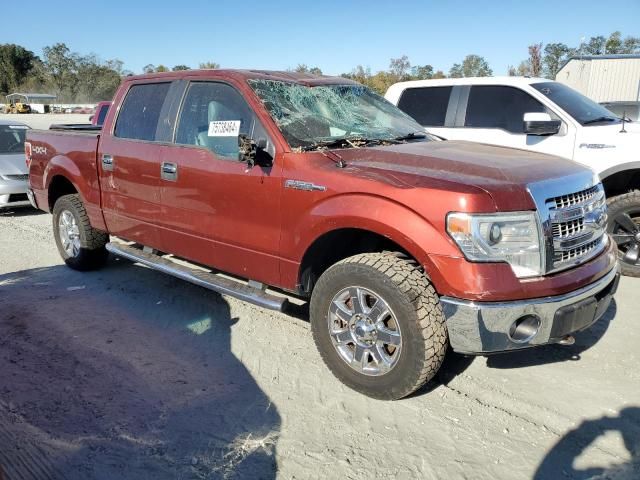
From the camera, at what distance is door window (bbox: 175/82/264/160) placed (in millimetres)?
3949

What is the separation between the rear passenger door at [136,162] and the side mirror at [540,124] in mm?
3576

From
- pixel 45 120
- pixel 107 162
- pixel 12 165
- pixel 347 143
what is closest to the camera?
pixel 347 143

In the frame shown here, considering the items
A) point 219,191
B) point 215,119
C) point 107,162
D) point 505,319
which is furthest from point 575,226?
point 107,162

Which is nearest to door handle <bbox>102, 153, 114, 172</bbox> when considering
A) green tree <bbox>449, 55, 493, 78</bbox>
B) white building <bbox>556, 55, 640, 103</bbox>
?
white building <bbox>556, 55, 640, 103</bbox>

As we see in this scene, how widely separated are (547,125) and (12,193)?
27.2 feet

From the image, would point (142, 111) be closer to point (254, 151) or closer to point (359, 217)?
point (254, 151)

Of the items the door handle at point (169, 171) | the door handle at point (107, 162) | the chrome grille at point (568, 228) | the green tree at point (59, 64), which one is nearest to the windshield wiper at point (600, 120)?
the chrome grille at point (568, 228)

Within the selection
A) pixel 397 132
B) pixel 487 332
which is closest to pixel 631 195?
pixel 397 132

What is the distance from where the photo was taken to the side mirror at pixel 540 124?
5.56 metres

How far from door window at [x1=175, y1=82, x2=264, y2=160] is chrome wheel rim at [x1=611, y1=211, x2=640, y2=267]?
13.4 ft

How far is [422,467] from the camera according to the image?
2.70 meters

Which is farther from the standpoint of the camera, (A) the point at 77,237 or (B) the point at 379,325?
(A) the point at 77,237

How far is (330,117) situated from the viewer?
4098mm

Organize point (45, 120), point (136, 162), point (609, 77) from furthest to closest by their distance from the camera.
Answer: point (45, 120), point (609, 77), point (136, 162)
